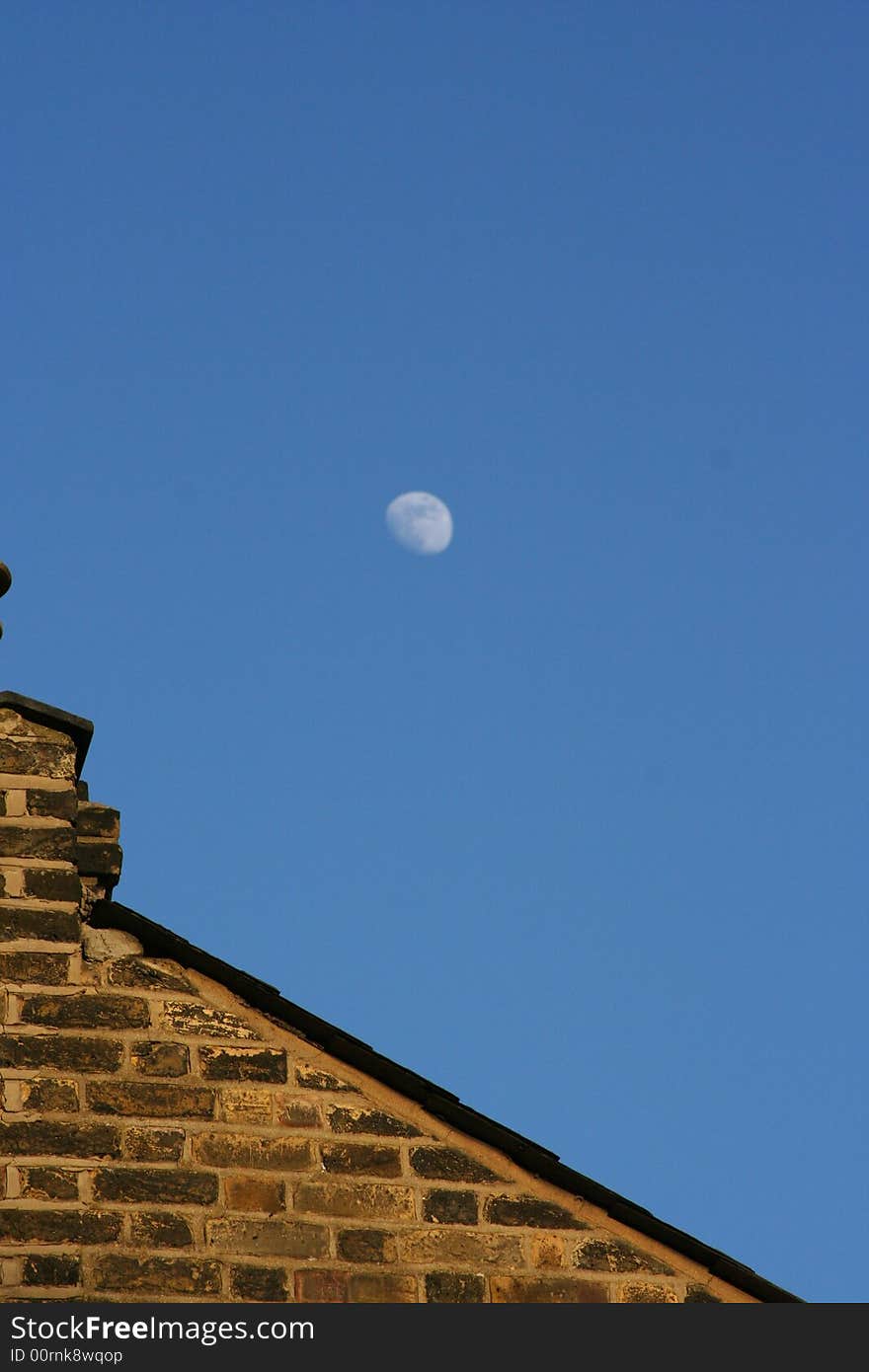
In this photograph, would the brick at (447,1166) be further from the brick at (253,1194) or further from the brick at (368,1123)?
the brick at (253,1194)

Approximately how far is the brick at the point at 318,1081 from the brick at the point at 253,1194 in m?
0.53

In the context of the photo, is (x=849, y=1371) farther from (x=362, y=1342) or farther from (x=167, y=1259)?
(x=167, y=1259)

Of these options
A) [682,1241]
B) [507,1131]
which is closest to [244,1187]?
[507,1131]

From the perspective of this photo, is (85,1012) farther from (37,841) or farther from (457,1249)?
(457,1249)

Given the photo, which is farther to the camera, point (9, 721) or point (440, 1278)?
point (9, 721)

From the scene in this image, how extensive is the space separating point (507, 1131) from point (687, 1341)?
1.27 metres

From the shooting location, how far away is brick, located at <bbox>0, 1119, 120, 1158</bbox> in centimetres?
1127

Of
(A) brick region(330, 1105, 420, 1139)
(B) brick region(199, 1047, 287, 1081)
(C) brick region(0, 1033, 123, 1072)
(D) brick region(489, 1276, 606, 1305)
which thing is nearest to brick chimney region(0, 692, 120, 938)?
(C) brick region(0, 1033, 123, 1072)

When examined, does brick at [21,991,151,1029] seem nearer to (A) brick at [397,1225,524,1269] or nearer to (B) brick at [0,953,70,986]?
(B) brick at [0,953,70,986]

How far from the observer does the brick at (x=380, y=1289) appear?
1129cm

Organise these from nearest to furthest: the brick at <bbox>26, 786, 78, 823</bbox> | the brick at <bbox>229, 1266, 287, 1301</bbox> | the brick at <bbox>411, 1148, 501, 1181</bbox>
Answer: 1. the brick at <bbox>229, 1266, 287, 1301</bbox>
2. the brick at <bbox>411, 1148, 501, 1181</bbox>
3. the brick at <bbox>26, 786, 78, 823</bbox>

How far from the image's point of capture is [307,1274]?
11.3 meters

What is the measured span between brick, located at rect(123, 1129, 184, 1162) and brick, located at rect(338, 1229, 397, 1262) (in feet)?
2.72

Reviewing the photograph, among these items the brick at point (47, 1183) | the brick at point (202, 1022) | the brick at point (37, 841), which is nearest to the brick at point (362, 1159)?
the brick at point (202, 1022)
